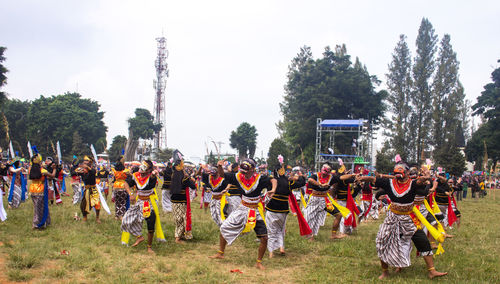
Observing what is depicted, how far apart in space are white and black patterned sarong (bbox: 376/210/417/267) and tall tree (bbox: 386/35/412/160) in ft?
138

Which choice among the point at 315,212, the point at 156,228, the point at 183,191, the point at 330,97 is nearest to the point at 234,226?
the point at 156,228

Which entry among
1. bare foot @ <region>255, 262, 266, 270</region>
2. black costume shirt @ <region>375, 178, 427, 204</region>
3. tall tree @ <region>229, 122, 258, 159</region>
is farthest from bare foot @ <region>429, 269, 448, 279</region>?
tall tree @ <region>229, 122, 258, 159</region>

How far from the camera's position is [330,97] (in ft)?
162

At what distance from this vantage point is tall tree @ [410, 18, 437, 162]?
46.7 metres

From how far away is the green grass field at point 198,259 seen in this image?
6.79 metres

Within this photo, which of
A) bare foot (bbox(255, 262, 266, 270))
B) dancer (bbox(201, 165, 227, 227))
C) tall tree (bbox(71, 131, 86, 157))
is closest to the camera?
bare foot (bbox(255, 262, 266, 270))

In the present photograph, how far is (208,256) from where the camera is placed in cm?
833

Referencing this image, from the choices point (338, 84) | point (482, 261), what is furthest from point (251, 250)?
point (338, 84)

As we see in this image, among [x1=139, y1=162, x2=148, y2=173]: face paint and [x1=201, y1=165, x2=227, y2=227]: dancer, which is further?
[x1=201, y1=165, x2=227, y2=227]: dancer

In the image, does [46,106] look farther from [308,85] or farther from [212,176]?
[212,176]

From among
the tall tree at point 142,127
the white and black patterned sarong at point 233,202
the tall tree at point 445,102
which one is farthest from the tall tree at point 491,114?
the tall tree at point 142,127

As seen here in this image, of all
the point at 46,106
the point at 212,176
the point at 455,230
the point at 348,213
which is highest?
the point at 46,106

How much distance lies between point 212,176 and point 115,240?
10.6ft

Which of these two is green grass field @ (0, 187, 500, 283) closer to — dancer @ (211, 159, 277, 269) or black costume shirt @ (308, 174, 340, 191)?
dancer @ (211, 159, 277, 269)
